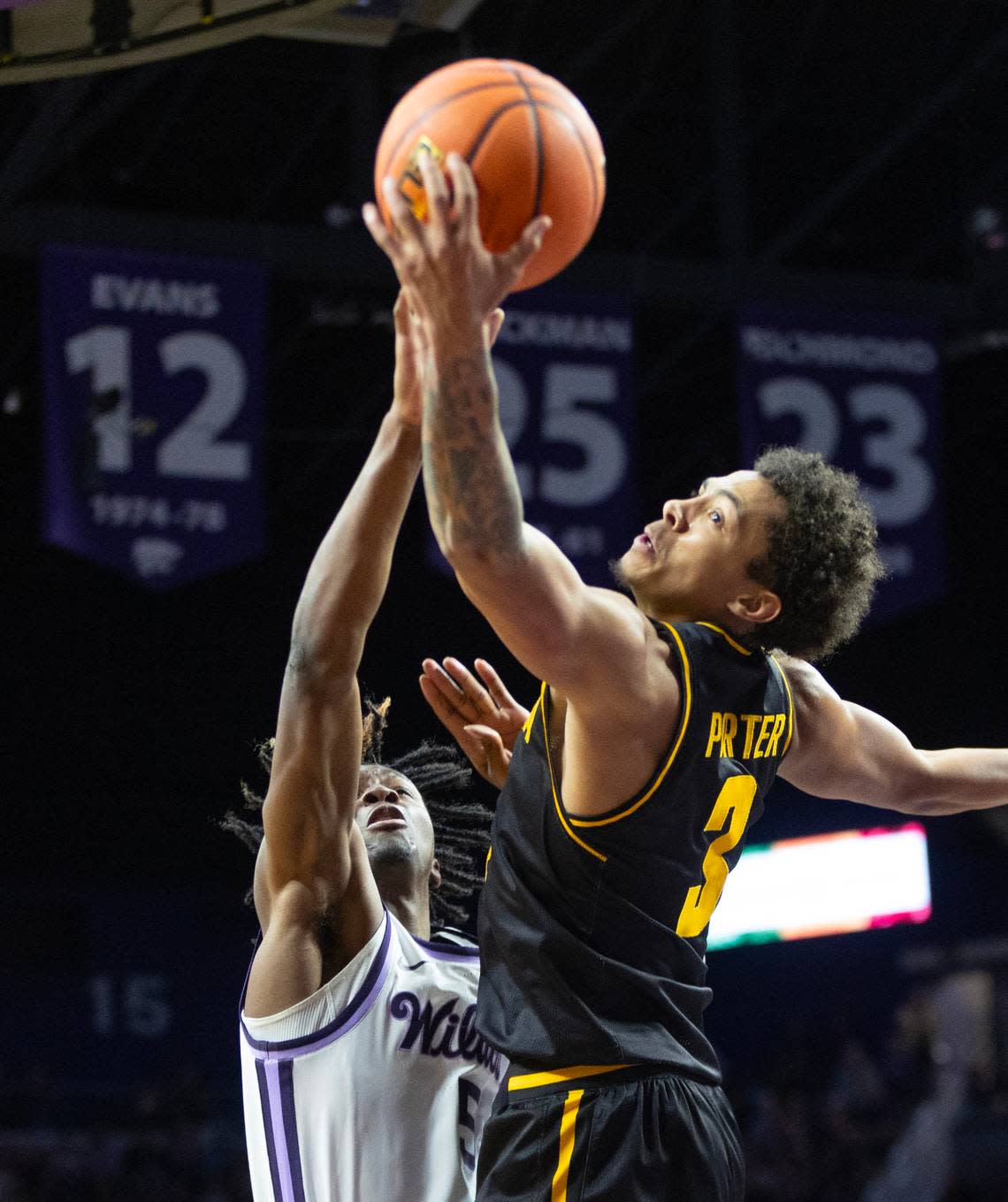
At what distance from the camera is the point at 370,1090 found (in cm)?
293

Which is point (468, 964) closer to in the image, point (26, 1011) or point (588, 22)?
point (588, 22)

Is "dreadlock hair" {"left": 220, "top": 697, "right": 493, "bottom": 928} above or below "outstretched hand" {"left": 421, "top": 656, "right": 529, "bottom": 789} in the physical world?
below

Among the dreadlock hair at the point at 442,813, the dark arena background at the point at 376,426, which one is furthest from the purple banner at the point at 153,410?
the dreadlock hair at the point at 442,813

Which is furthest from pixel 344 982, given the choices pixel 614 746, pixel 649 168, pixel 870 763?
pixel 649 168

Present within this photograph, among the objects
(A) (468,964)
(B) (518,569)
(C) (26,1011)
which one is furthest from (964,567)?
(B) (518,569)

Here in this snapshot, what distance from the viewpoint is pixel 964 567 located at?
11.9m

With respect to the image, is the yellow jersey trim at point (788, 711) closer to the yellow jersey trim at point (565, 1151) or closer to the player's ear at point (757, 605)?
the player's ear at point (757, 605)

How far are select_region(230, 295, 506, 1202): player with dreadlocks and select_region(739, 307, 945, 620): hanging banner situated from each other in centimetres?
533

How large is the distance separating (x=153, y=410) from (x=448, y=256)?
5.32 m

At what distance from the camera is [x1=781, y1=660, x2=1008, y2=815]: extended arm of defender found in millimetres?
3055

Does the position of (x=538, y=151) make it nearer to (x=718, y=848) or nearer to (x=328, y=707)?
(x=328, y=707)

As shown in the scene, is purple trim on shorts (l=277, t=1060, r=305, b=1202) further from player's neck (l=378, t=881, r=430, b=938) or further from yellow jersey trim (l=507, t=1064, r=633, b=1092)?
yellow jersey trim (l=507, t=1064, r=633, b=1092)

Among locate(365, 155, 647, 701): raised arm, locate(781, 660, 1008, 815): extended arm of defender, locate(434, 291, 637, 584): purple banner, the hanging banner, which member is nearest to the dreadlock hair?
locate(781, 660, 1008, 815): extended arm of defender

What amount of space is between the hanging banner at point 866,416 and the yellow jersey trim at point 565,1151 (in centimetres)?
572
